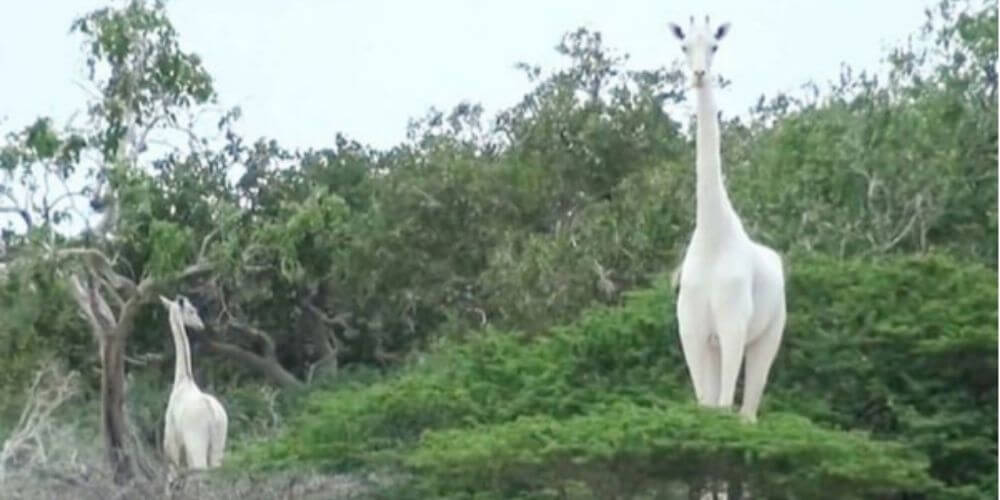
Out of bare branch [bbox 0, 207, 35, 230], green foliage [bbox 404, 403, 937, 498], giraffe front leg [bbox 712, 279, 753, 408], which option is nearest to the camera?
green foliage [bbox 404, 403, 937, 498]

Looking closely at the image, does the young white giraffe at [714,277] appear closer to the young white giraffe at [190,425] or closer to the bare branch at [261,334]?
the young white giraffe at [190,425]

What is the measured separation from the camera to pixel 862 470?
820 centimetres

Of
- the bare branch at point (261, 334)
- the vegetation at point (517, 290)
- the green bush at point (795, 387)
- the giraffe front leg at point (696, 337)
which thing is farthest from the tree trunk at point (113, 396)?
the bare branch at point (261, 334)

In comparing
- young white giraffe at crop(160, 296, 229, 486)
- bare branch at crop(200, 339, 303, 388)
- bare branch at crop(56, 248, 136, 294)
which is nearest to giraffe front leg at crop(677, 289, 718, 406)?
young white giraffe at crop(160, 296, 229, 486)

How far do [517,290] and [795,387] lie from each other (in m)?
8.31

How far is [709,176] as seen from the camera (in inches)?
338

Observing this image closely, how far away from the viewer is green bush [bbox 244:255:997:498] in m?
8.69

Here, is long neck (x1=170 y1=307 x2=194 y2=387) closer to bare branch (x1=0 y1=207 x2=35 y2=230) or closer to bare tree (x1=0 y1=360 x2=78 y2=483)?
bare branch (x1=0 y1=207 x2=35 y2=230)

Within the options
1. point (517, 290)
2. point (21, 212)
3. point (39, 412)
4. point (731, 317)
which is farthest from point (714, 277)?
point (39, 412)

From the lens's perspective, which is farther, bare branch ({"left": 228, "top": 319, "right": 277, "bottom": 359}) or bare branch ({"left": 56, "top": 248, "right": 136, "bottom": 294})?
bare branch ({"left": 228, "top": 319, "right": 277, "bottom": 359})

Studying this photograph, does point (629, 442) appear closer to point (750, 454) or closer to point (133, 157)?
point (750, 454)

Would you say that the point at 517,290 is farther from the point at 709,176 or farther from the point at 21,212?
the point at 709,176

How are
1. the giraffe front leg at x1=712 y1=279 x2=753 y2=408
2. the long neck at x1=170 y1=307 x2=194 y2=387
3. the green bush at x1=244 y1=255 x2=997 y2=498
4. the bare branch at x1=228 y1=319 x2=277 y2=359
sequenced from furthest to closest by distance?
the bare branch at x1=228 y1=319 x2=277 y2=359
the long neck at x1=170 y1=307 x2=194 y2=387
the green bush at x1=244 y1=255 x2=997 y2=498
the giraffe front leg at x1=712 y1=279 x2=753 y2=408

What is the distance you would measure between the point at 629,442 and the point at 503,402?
6.43ft
